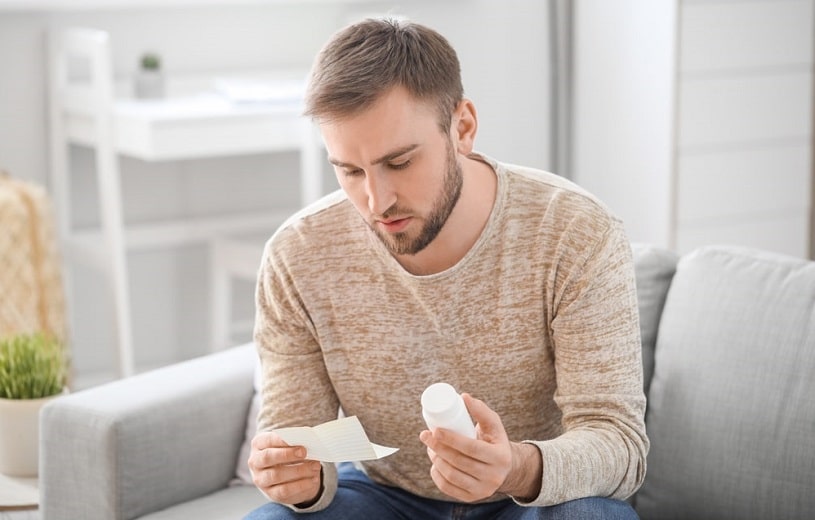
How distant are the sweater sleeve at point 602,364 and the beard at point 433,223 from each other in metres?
0.16

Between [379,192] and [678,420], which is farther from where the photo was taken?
[678,420]

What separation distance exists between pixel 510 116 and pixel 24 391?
6.64 ft

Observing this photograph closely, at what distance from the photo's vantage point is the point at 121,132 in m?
2.95

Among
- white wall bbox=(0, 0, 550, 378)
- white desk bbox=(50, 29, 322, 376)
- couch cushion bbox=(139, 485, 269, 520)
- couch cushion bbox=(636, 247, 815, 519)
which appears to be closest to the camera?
couch cushion bbox=(636, 247, 815, 519)

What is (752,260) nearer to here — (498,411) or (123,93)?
(498,411)

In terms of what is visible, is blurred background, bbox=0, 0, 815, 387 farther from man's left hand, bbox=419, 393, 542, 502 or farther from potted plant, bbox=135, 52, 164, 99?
man's left hand, bbox=419, 393, 542, 502

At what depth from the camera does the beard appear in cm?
154

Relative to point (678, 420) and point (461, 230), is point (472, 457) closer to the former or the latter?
point (461, 230)

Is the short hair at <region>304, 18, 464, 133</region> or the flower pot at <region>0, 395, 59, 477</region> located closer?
the short hair at <region>304, 18, 464, 133</region>

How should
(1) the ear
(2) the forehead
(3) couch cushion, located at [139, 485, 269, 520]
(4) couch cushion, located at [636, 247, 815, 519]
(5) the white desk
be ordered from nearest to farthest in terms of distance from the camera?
(2) the forehead
(1) the ear
(4) couch cushion, located at [636, 247, 815, 519]
(3) couch cushion, located at [139, 485, 269, 520]
(5) the white desk

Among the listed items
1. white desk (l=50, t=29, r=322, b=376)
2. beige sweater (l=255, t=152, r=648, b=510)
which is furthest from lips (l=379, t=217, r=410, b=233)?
white desk (l=50, t=29, r=322, b=376)

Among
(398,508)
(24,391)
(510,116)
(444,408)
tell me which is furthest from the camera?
(510,116)

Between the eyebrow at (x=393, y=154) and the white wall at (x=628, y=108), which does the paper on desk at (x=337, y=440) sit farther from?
the white wall at (x=628, y=108)

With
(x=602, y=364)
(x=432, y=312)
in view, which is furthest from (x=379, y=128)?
(x=602, y=364)
